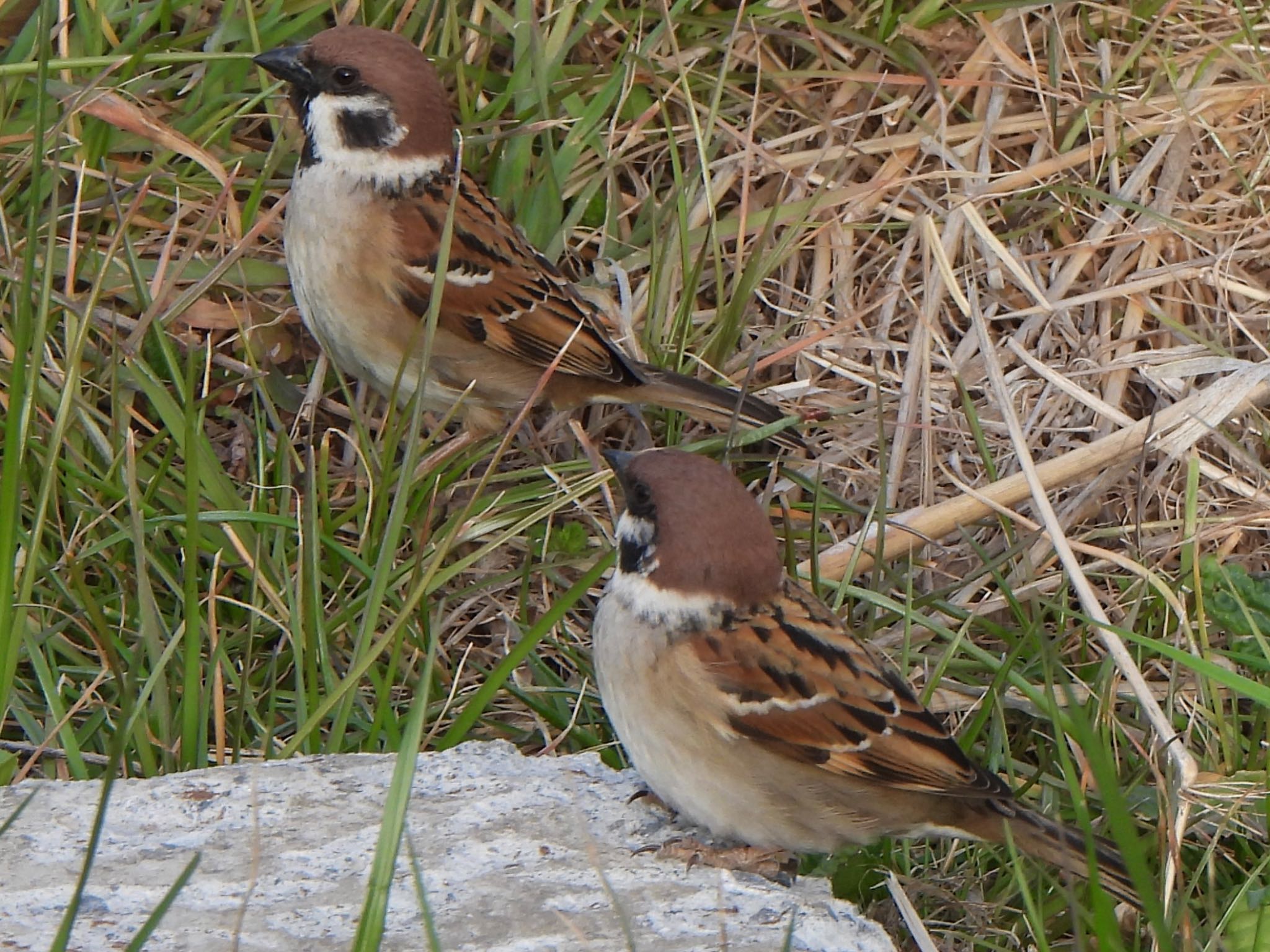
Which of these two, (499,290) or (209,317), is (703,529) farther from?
(209,317)

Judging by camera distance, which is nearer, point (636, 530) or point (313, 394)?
point (636, 530)

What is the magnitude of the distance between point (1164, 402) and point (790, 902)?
82.6 inches

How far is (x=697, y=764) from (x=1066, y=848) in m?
0.64

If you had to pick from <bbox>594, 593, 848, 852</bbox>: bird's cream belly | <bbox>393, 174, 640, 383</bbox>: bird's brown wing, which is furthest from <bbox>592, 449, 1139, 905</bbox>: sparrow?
<bbox>393, 174, 640, 383</bbox>: bird's brown wing

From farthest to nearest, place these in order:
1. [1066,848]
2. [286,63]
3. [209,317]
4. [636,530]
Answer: [209,317]
[286,63]
[636,530]
[1066,848]

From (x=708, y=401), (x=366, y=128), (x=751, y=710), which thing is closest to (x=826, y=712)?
(x=751, y=710)

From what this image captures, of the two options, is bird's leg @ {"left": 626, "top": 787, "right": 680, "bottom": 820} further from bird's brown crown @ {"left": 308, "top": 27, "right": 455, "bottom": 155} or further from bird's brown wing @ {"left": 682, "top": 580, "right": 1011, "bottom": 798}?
bird's brown crown @ {"left": 308, "top": 27, "right": 455, "bottom": 155}

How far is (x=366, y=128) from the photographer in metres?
4.12

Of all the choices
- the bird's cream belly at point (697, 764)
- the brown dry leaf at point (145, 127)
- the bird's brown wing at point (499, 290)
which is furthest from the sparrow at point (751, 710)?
the brown dry leaf at point (145, 127)

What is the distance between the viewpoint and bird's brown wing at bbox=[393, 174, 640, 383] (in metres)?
4.21

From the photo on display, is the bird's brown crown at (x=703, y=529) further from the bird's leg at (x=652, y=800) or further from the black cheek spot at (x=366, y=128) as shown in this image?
the black cheek spot at (x=366, y=128)

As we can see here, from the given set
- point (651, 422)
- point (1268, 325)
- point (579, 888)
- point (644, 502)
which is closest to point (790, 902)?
point (579, 888)

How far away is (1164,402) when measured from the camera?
4230 millimetres

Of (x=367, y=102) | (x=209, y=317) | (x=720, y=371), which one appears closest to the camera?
(x=367, y=102)
